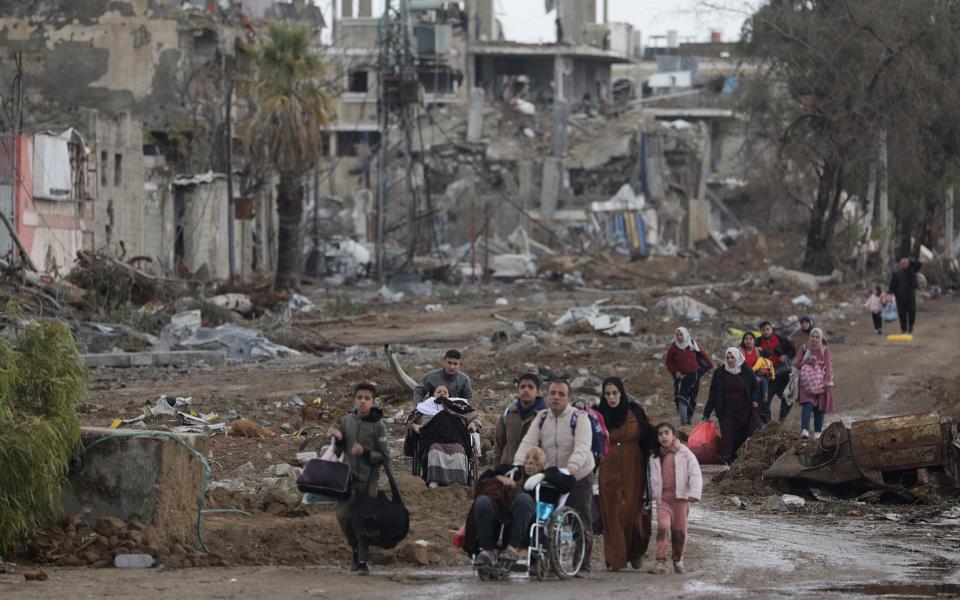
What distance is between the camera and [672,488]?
36.0 feet

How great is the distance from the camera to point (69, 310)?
27.3m

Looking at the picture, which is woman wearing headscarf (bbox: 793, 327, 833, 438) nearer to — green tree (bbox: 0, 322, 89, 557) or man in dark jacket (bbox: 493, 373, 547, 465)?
man in dark jacket (bbox: 493, 373, 547, 465)

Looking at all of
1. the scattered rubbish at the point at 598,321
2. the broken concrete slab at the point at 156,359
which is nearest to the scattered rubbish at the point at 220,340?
the broken concrete slab at the point at 156,359

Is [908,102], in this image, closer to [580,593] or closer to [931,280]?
[931,280]

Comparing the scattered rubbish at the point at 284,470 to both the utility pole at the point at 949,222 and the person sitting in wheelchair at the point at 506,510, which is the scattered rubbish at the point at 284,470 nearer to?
the person sitting in wheelchair at the point at 506,510

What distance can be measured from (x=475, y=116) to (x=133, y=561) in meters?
65.2

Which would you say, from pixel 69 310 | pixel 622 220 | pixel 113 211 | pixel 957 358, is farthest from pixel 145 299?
pixel 622 220

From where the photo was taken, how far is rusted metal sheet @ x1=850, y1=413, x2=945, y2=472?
14.0 meters

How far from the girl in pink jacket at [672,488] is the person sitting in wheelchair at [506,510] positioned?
917 mm

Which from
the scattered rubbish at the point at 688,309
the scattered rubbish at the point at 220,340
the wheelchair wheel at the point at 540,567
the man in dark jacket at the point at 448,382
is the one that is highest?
the man in dark jacket at the point at 448,382

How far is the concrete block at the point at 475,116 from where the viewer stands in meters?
74.4

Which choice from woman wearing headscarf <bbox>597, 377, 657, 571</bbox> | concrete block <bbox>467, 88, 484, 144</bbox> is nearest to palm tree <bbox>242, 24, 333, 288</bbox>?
woman wearing headscarf <bbox>597, 377, 657, 571</bbox>

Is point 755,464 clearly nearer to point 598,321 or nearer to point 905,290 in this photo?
point 905,290

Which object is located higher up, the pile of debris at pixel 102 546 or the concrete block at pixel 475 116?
the concrete block at pixel 475 116
